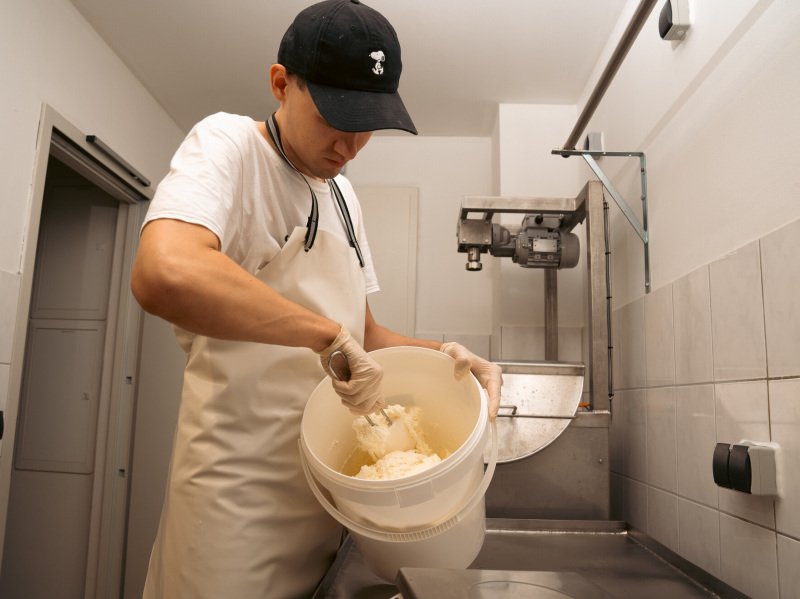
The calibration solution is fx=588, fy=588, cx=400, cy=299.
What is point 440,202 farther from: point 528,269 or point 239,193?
point 239,193

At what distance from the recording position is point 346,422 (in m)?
1.08

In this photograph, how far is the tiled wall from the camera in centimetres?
98

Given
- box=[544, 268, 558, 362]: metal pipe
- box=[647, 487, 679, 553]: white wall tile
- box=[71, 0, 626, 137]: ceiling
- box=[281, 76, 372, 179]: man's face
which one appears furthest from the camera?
box=[544, 268, 558, 362]: metal pipe

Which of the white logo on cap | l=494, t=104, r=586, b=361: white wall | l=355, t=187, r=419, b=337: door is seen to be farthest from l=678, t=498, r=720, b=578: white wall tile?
l=355, t=187, r=419, b=337: door

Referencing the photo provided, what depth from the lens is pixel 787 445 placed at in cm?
97

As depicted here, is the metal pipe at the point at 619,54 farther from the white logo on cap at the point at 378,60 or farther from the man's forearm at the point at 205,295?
the man's forearm at the point at 205,295

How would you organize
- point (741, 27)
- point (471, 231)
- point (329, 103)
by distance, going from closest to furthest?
point (329, 103) → point (741, 27) → point (471, 231)

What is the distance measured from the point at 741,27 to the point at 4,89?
6.64 ft

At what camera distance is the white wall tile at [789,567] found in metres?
0.94

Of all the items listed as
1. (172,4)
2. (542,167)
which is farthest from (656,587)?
(172,4)

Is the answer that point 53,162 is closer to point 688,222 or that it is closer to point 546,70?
point 546,70

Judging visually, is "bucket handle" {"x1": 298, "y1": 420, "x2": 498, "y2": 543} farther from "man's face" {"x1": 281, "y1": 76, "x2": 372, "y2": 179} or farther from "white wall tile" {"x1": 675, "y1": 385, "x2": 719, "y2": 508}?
"white wall tile" {"x1": 675, "y1": 385, "x2": 719, "y2": 508}

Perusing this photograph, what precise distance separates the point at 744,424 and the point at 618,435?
844mm

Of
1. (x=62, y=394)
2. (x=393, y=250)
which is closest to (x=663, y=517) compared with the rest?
(x=393, y=250)
